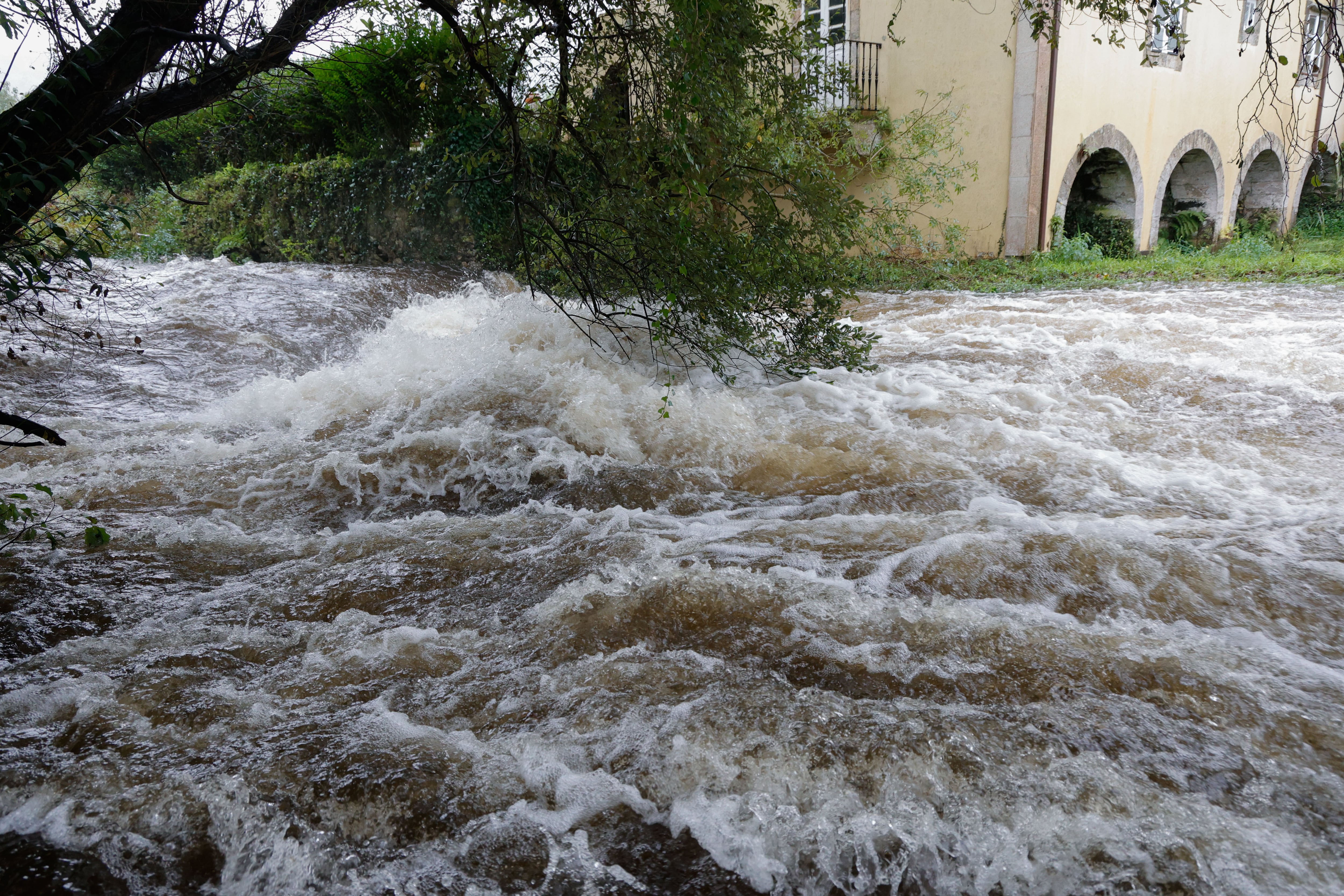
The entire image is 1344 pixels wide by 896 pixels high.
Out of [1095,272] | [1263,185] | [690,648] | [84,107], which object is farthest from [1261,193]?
[84,107]

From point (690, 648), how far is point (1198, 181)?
18.0 metres

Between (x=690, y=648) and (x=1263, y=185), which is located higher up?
(x=1263, y=185)

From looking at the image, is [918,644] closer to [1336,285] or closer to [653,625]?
[653,625]

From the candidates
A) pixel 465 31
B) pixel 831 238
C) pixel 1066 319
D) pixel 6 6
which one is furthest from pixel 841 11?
pixel 6 6

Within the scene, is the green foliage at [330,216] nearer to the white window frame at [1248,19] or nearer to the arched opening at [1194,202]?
the arched opening at [1194,202]

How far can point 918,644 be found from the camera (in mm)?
2898

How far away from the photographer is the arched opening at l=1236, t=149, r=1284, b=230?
17.8 meters

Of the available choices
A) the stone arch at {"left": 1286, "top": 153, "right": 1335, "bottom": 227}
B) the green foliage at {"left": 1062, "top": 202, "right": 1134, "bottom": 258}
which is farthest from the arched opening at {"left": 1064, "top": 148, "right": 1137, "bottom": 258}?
the stone arch at {"left": 1286, "top": 153, "right": 1335, "bottom": 227}

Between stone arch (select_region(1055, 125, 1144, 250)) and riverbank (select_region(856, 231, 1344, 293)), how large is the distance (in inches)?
34.6

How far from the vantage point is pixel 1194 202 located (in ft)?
54.5

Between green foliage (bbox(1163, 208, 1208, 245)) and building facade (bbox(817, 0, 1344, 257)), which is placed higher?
→ building facade (bbox(817, 0, 1344, 257))

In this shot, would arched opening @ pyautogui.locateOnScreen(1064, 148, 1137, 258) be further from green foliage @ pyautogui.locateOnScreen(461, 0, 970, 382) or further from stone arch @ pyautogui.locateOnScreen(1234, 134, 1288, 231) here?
green foliage @ pyautogui.locateOnScreen(461, 0, 970, 382)

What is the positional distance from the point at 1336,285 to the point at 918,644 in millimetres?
10371

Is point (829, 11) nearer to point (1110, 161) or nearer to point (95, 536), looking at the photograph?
point (1110, 161)
